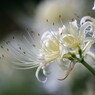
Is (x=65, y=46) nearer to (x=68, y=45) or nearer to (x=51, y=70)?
(x=68, y=45)

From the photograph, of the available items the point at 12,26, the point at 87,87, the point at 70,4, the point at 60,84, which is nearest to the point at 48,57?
the point at 87,87

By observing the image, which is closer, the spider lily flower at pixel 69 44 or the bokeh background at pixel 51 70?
the spider lily flower at pixel 69 44

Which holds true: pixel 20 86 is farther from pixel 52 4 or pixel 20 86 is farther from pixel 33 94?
pixel 52 4

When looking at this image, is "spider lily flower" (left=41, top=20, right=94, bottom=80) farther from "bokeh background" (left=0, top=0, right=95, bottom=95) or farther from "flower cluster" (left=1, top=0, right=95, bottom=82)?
"bokeh background" (left=0, top=0, right=95, bottom=95)

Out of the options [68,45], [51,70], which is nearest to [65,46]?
[68,45]

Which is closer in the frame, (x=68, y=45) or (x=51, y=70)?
(x=68, y=45)

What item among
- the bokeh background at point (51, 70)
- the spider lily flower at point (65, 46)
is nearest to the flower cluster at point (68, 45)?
the spider lily flower at point (65, 46)

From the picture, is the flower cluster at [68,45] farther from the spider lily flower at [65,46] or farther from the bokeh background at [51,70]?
the bokeh background at [51,70]

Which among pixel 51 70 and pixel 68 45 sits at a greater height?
pixel 51 70

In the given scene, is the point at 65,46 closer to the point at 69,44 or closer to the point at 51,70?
the point at 69,44

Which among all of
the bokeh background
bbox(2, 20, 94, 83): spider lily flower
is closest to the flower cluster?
bbox(2, 20, 94, 83): spider lily flower

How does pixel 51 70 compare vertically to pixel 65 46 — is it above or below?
above
